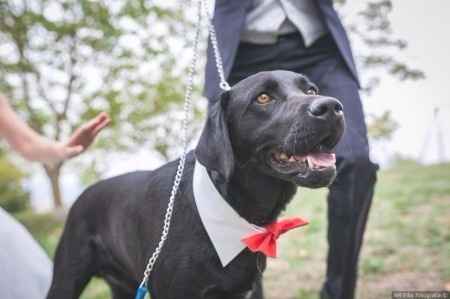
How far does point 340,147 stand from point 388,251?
2546 millimetres

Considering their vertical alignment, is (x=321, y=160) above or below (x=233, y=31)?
below

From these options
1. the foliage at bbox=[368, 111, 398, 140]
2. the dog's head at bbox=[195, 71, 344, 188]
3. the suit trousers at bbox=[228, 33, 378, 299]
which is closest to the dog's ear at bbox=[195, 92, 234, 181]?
the dog's head at bbox=[195, 71, 344, 188]

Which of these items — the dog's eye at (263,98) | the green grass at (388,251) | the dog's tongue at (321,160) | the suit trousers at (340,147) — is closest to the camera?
the dog's tongue at (321,160)

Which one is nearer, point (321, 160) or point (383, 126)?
point (321, 160)

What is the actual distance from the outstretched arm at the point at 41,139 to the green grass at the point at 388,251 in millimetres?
2167

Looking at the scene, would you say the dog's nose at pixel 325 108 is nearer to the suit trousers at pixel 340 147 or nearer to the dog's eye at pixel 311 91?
the dog's eye at pixel 311 91

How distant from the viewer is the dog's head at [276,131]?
1.99m

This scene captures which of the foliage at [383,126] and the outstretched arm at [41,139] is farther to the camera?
the foliage at [383,126]

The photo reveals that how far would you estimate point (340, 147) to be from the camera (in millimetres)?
2781

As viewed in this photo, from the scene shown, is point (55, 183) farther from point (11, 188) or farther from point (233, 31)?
point (233, 31)

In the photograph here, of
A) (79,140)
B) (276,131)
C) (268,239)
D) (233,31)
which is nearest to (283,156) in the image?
(276,131)

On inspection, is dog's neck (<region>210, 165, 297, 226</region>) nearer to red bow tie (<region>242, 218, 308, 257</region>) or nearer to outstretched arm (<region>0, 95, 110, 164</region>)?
red bow tie (<region>242, 218, 308, 257</region>)

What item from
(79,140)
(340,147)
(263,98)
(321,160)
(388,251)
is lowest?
(388,251)

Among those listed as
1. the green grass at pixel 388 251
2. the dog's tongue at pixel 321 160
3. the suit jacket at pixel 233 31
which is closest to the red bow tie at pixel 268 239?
the dog's tongue at pixel 321 160
